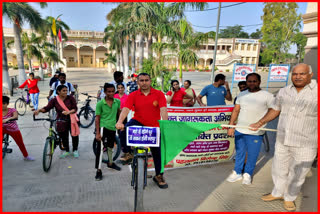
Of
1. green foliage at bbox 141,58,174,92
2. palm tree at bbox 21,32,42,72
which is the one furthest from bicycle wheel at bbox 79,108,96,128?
palm tree at bbox 21,32,42,72

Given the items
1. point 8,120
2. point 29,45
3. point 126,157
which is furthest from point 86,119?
point 29,45

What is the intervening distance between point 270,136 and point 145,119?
4738 millimetres

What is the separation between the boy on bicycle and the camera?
12.6 ft

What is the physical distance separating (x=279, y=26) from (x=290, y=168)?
144ft

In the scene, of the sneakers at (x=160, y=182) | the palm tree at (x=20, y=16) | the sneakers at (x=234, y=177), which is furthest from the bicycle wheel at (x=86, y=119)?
the palm tree at (x=20, y=16)

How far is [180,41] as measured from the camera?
38.7ft

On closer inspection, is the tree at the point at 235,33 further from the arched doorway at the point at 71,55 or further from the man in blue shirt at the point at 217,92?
the man in blue shirt at the point at 217,92

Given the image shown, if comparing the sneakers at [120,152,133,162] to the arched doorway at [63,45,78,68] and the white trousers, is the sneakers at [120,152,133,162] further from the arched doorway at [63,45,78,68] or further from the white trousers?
the arched doorway at [63,45,78,68]

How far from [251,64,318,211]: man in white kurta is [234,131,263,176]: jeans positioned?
48 cm

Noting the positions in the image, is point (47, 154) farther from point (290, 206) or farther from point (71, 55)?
point (71, 55)

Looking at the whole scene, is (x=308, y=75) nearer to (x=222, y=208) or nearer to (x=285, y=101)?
(x=285, y=101)

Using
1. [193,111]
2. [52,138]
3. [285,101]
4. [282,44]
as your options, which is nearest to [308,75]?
[285,101]

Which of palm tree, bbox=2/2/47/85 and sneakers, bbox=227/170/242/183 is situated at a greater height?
palm tree, bbox=2/2/47/85

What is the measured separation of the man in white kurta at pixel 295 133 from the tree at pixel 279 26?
141 ft
